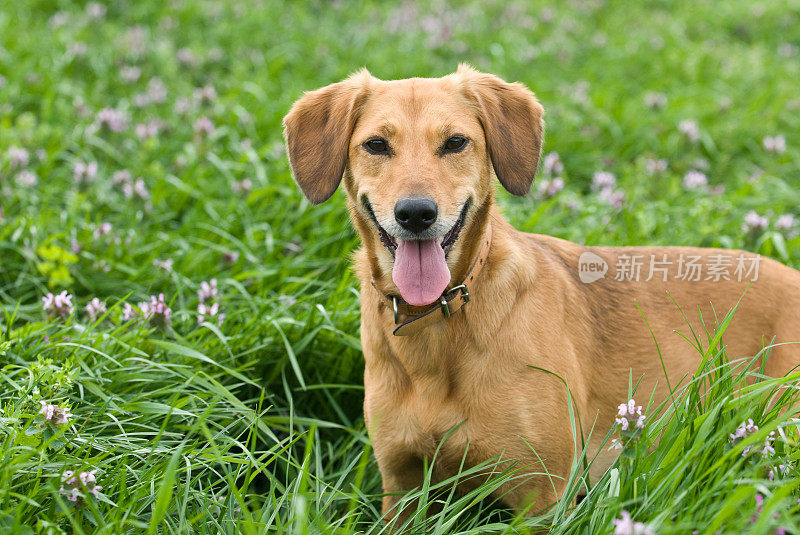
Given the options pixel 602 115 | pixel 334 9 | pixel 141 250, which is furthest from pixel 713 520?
pixel 334 9

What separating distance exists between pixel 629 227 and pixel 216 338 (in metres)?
2.60

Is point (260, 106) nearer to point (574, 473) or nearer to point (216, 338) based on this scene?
point (216, 338)

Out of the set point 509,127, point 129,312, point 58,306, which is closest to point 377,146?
point 509,127

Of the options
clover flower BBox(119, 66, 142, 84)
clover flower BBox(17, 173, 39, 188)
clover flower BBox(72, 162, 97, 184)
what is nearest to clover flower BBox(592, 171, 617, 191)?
clover flower BBox(72, 162, 97, 184)

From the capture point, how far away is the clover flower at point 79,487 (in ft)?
7.60

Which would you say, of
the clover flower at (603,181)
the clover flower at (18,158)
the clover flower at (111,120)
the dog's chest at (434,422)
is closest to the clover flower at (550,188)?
the clover flower at (603,181)

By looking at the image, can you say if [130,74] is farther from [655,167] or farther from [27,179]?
[655,167]

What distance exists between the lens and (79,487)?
2.36 meters

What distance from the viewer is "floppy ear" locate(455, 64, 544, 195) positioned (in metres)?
2.97

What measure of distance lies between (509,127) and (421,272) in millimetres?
736

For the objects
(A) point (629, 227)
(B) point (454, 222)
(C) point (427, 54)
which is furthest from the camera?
(C) point (427, 54)

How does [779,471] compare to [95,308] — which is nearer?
[779,471]

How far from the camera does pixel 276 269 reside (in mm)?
4215

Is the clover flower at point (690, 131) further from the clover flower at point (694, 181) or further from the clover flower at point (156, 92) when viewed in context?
the clover flower at point (156, 92)
